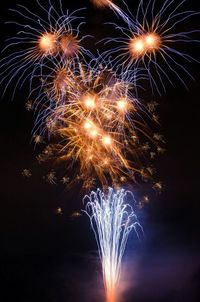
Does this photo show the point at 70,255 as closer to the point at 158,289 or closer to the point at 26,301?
the point at 26,301

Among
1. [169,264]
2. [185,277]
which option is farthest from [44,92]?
[169,264]

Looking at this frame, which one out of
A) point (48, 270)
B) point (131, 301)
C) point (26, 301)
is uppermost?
point (48, 270)

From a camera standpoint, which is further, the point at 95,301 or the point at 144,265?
the point at 144,265

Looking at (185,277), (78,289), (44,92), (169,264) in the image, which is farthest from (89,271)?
(44,92)

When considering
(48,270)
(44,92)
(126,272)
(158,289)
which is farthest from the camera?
(48,270)

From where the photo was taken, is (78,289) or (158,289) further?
(78,289)

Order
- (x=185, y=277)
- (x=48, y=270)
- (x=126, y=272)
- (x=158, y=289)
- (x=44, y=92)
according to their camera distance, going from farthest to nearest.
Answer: (x=48, y=270) → (x=126, y=272) → (x=158, y=289) → (x=185, y=277) → (x=44, y=92)

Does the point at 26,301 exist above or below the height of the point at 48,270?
below

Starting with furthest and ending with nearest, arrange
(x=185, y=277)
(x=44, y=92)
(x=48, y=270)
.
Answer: (x=48, y=270), (x=185, y=277), (x=44, y=92)

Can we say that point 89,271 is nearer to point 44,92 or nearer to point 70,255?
point 70,255
